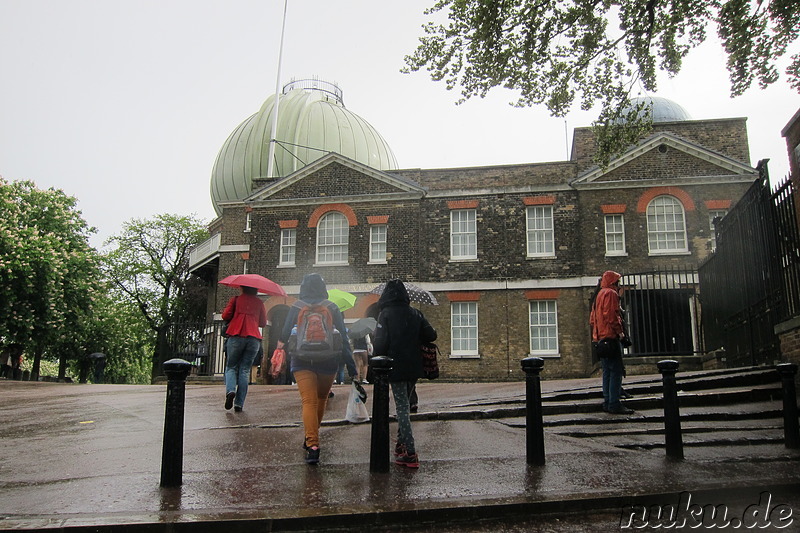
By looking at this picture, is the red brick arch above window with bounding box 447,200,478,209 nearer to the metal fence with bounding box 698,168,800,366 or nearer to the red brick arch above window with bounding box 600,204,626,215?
the red brick arch above window with bounding box 600,204,626,215

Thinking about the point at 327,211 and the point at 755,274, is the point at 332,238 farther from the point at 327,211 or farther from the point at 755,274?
the point at 755,274

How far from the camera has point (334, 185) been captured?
2547 cm

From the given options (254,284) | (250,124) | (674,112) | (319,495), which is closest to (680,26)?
(254,284)

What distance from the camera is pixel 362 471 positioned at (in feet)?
18.1

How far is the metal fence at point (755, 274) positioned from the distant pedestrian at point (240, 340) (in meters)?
7.05

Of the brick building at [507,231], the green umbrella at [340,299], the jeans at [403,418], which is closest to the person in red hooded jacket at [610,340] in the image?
the jeans at [403,418]

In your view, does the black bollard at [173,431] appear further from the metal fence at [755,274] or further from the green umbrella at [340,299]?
the green umbrella at [340,299]

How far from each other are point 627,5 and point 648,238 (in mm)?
13596

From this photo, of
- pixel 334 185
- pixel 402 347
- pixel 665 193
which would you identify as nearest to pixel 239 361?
pixel 402 347

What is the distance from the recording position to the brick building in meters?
22.5

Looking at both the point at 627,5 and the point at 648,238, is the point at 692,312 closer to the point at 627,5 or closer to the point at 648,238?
the point at 648,238

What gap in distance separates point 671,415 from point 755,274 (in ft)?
18.0

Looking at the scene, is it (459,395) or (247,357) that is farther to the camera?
(459,395)

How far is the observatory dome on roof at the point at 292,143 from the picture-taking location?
33531 mm
